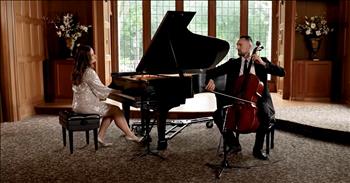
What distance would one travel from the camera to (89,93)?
460 centimetres

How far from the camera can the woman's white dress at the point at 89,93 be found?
14.9 ft

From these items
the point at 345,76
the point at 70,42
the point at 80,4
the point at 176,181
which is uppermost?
the point at 80,4

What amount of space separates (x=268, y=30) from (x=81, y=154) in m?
5.56

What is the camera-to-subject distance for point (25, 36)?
677cm

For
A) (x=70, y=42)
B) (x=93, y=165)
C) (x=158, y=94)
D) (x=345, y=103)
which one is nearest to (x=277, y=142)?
(x=158, y=94)

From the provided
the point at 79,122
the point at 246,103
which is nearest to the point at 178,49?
the point at 246,103

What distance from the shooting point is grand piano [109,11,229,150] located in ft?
14.2

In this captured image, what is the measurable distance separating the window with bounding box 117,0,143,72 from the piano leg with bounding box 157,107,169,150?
4547mm

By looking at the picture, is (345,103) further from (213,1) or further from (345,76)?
(213,1)

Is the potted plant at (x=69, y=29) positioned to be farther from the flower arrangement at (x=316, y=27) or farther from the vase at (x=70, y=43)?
the flower arrangement at (x=316, y=27)

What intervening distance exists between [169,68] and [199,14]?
14.5 feet

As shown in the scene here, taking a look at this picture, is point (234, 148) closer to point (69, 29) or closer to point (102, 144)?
point (102, 144)

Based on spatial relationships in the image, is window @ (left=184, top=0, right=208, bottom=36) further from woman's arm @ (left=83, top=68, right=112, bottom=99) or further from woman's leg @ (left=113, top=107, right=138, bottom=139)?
woman's arm @ (left=83, top=68, right=112, bottom=99)

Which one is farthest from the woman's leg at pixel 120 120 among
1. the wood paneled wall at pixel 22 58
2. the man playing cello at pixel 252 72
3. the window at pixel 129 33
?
the window at pixel 129 33
